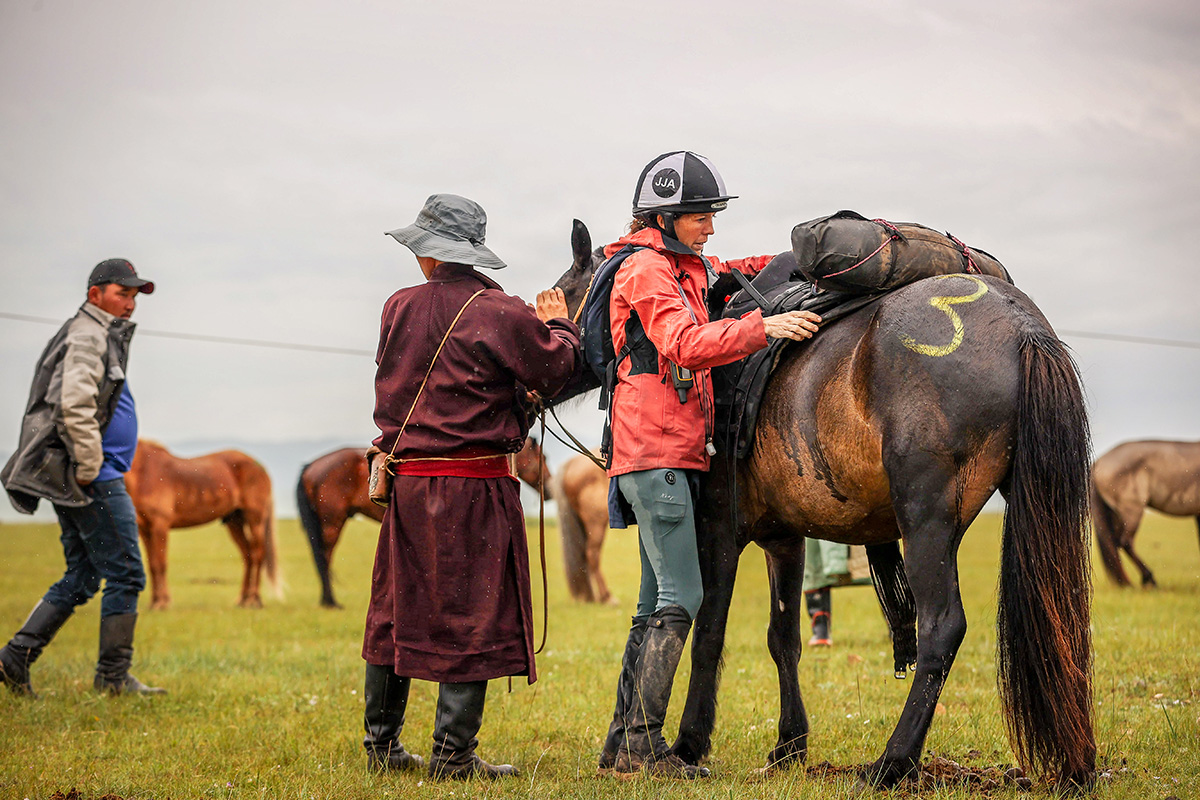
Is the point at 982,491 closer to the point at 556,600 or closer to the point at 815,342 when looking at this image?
the point at 815,342

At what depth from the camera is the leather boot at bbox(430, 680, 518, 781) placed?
4082mm

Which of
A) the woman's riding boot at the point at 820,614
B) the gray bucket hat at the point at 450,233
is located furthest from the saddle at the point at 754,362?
the woman's riding boot at the point at 820,614

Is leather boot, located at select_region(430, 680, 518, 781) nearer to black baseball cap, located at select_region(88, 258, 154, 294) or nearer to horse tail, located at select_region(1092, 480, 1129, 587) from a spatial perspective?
black baseball cap, located at select_region(88, 258, 154, 294)

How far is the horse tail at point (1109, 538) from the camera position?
14.0 meters

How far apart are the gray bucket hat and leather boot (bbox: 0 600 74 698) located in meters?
3.58

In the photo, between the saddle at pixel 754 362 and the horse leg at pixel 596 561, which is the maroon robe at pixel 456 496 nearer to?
the saddle at pixel 754 362

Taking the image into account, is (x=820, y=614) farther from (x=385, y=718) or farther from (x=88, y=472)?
(x=88, y=472)

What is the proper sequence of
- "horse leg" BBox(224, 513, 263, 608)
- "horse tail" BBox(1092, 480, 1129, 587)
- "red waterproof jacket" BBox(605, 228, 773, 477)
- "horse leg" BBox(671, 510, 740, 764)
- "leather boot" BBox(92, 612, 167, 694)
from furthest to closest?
"horse leg" BBox(224, 513, 263, 608) → "horse tail" BBox(1092, 480, 1129, 587) → "leather boot" BBox(92, 612, 167, 694) → "horse leg" BBox(671, 510, 740, 764) → "red waterproof jacket" BBox(605, 228, 773, 477)

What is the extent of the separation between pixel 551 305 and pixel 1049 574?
228 cm

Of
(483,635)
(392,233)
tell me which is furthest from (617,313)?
(483,635)

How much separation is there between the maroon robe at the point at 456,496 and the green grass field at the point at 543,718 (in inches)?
20.9

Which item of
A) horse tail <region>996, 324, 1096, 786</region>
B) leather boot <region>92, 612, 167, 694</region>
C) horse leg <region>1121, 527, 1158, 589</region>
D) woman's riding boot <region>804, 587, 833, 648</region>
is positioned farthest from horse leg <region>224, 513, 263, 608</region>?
horse tail <region>996, 324, 1096, 786</region>

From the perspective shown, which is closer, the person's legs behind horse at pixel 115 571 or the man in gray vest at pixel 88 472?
the man in gray vest at pixel 88 472

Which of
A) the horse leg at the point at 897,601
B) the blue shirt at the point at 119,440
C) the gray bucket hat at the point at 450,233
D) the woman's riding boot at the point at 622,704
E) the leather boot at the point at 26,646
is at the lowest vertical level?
the leather boot at the point at 26,646
